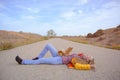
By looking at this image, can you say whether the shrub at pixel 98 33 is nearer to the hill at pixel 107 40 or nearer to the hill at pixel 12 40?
the hill at pixel 107 40

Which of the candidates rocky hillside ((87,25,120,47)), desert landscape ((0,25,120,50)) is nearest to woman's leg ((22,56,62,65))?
desert landscape ((0,25,120,50))

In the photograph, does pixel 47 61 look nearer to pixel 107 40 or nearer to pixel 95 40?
pixel 107 40

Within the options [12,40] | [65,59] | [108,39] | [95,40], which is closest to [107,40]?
[108,39]

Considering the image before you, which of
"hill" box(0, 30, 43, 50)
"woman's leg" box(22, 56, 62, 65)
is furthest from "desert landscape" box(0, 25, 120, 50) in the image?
"woman's leg" box(22, 56, 62, 65)

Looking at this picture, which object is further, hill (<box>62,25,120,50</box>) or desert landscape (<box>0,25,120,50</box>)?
hill (<box>62,25,120,50</box>)

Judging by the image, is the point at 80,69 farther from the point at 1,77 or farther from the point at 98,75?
the point at 1,77

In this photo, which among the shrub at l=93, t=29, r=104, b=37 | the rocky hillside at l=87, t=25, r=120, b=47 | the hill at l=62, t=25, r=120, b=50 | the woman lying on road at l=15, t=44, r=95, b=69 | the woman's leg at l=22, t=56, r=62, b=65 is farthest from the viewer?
the shrub at l=93, t=29, r=104, b=37

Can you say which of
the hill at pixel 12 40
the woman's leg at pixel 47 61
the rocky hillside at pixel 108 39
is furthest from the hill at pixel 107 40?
the woman's leg at pixel 47 61

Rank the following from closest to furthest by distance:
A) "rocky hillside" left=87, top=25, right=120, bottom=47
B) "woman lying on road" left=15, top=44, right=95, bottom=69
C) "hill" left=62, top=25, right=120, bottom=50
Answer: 1. "woman lying on road" left=15, top=44, right=95, bottom=69
2. "hill" left=62, top=25, right=120, bottom=50
3. "rocky hillside" left=87, top=25, right=120, bottom=47

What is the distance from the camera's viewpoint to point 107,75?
527 cm

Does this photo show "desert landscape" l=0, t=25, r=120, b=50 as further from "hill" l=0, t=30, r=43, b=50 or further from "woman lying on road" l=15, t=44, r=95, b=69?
"woman lying on road" l=15, t=44, r=95, b=69

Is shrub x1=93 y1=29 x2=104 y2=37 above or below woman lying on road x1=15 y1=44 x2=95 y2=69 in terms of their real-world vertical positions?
above

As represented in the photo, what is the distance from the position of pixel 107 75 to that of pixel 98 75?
25 cm

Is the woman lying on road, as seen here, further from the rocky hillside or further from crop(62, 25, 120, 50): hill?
the rocky hillside
